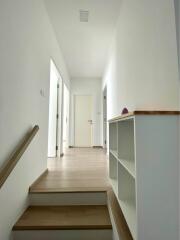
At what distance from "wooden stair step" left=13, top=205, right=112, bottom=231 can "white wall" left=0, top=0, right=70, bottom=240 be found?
0.42 feet

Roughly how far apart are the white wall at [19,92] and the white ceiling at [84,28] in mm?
433

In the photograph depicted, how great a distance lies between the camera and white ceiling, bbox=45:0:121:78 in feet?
9.18

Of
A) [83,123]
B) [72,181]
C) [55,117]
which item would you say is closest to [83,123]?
[83,123]

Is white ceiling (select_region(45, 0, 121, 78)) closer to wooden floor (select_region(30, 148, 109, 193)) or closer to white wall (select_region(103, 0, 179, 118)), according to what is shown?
white wall (select_region(103, 0, 179, 118))

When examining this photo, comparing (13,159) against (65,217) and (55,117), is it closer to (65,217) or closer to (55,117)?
(65,217)

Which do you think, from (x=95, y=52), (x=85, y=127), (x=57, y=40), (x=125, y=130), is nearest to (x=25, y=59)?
(x=125, y=130)

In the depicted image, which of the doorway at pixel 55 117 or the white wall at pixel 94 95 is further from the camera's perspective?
the white wall at pixel 94 95

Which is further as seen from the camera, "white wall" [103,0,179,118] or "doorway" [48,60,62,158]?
"doorway" [48,60,62,158]

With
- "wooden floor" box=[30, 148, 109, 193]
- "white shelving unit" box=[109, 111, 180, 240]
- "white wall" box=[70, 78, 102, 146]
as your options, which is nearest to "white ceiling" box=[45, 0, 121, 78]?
"white wall" box=[70, 78, 102, 146]

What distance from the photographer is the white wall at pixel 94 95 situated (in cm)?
695

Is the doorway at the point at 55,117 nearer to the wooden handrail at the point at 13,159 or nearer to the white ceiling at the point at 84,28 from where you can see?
the white ceiling at the point at 84,28

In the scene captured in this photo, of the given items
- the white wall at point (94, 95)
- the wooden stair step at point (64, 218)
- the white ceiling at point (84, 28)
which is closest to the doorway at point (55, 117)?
the white ceiling at point (84, 28)

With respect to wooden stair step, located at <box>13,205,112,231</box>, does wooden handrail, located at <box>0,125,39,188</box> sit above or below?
above

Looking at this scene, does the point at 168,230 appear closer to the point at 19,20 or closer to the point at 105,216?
the point at 105,216
